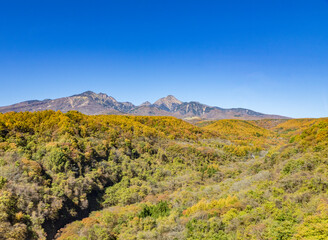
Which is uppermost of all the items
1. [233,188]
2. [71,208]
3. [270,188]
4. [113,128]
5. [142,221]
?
[113,128]

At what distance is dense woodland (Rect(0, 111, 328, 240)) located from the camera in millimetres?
16969

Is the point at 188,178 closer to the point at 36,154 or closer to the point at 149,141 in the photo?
the point at 149,141

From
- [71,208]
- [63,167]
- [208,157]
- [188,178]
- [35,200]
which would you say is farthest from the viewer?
[208,157]

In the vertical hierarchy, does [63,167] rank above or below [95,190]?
above

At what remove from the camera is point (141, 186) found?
36.9 meters

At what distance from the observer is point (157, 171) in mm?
44000

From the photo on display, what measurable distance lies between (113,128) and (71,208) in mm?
27829

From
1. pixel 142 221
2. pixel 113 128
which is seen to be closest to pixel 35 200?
pixel 142 221

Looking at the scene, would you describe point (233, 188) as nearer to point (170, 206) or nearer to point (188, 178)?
point (170, 206)

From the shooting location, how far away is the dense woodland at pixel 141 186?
55.7 ft

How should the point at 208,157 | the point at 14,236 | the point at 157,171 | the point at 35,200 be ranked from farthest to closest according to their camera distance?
1. the point at 208,157
2. the point at 157,171
3. the point at 35,200
4. the point at 14,236

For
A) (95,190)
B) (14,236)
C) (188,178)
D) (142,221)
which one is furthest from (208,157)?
(14,236)

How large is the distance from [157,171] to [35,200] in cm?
2421

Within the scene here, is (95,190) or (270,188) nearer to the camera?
(270,188)
